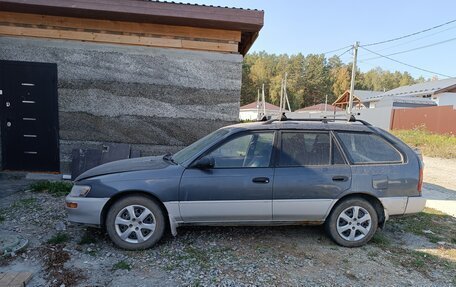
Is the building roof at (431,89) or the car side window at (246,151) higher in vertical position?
the building roof at (431,89)

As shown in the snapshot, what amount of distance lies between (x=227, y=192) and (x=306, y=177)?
102cm

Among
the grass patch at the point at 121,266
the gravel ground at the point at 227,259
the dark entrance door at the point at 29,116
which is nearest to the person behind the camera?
the gravel ground at the point at 227,259

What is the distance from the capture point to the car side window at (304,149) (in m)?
4.12

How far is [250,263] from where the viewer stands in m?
3.61

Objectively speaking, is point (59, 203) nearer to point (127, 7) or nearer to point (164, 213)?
point (164, 213)

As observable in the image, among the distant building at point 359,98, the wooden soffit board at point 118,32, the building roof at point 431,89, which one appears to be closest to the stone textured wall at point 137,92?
the wooden soffit board at point 118,32

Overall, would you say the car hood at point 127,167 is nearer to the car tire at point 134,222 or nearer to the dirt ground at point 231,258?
the car tire at point 134,222

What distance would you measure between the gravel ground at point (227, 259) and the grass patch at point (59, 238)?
2 centimetres

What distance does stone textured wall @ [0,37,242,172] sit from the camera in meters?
6.98

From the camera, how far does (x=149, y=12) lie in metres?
6.45

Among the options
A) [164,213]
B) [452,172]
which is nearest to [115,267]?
[164,213]

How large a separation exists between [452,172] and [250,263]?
1042 cm

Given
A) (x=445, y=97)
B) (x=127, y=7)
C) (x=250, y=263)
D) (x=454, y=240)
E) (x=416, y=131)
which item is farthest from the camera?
(x=445, y=97)

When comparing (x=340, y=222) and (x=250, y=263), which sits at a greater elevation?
(x=340, y=222)
